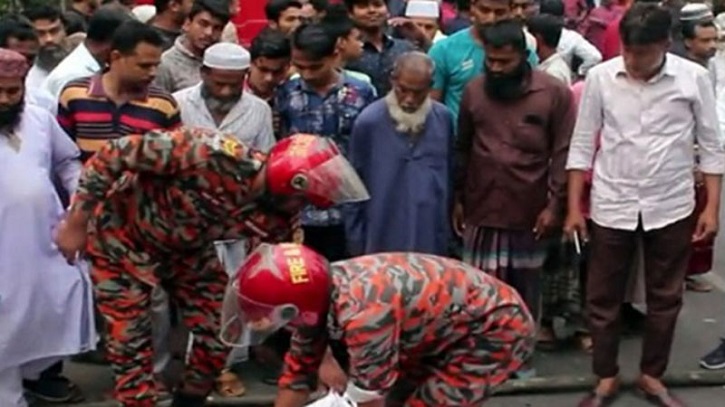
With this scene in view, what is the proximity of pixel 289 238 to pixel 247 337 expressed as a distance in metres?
0.78

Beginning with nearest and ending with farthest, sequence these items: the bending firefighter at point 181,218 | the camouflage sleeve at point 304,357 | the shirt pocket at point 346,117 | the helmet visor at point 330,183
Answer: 1. the camouflage sleeve at point 304,357
2. the helmet visor at point 330,183
3. the bending firefighter at point 181,218
4. the shirt pocket at point 346,117

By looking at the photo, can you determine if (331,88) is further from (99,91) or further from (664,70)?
(664,70)

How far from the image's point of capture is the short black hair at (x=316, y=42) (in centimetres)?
564

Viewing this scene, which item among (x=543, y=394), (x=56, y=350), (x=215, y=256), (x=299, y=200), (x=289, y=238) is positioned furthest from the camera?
(x=543, y=394)

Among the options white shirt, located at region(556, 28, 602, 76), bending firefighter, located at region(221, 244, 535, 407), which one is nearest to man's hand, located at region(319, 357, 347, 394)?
bending firefighter, located at region(221, 244, 535, 407)

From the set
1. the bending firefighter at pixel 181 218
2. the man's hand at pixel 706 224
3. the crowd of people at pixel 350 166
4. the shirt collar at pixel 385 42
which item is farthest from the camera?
the shirt collar at pixel 385 42

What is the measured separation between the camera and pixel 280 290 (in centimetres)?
361

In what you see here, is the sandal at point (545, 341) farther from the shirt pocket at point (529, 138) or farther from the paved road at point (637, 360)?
the shirt pocket at point (529, 138)

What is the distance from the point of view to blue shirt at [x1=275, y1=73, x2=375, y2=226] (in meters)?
5.73

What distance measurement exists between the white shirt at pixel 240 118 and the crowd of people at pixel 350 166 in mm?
13

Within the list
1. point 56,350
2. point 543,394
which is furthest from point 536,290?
point 56,350

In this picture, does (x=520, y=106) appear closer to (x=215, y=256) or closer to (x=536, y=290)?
(x=536, y=290)

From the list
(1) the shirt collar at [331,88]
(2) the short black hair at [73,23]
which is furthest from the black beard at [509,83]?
(2) the short black hair at [73,23]

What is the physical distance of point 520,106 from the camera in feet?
18.4
